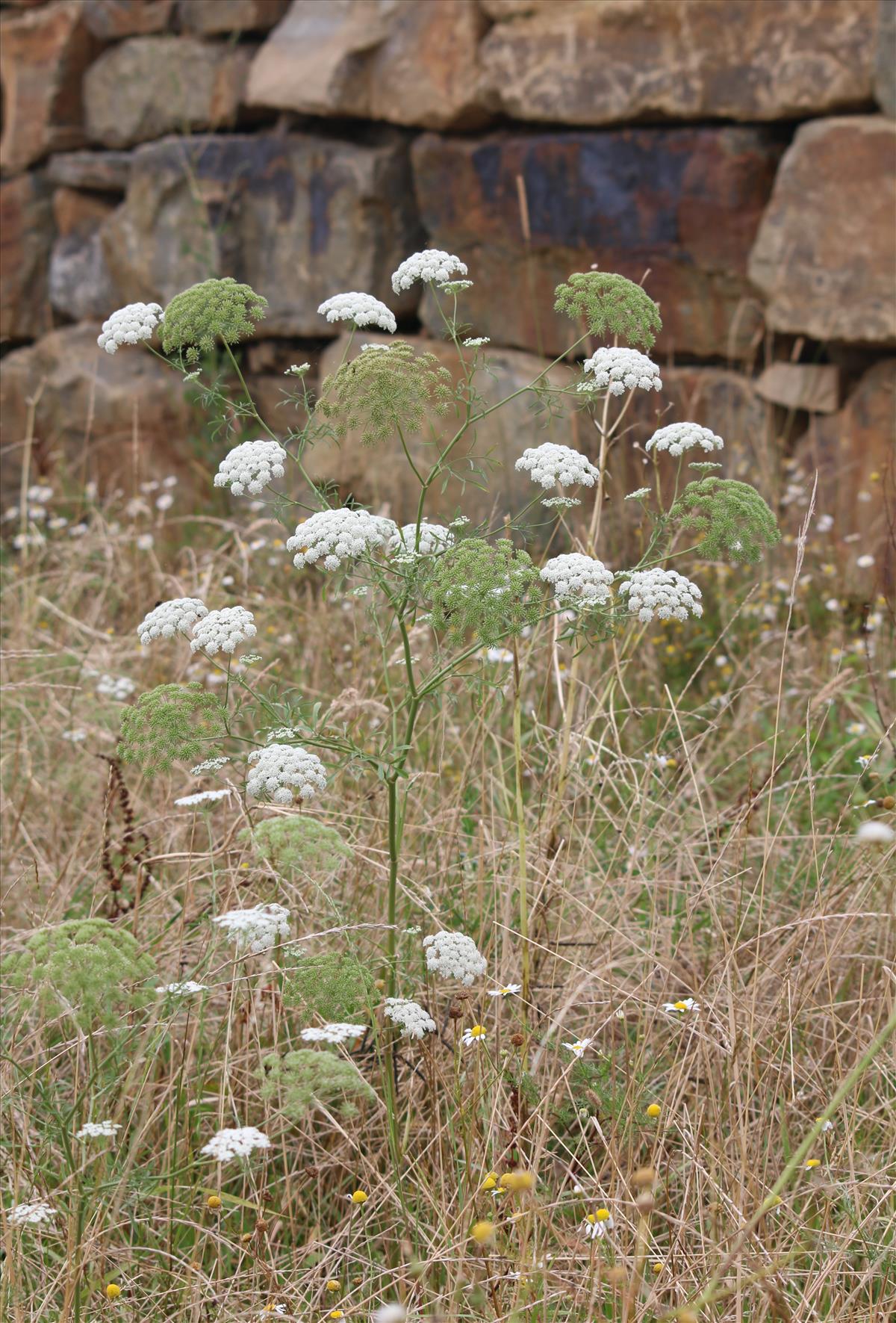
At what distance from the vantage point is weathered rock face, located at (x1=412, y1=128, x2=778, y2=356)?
4535 millimetres

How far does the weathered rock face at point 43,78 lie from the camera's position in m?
6.15

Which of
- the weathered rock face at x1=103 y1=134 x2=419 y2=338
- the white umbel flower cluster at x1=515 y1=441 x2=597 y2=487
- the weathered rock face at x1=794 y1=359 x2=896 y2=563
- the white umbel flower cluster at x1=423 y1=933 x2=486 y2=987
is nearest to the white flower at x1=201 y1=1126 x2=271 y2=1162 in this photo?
the white umbel flower cluster at x1=423 y1=933 x2=486 y2=987


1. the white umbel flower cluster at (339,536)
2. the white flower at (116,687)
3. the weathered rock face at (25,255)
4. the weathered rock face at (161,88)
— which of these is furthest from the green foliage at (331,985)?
the weathered rock face at (25,255)

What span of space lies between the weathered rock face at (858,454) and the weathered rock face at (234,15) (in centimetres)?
296

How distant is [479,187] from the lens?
196 inches

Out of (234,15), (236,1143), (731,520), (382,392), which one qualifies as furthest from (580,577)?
(234,15)

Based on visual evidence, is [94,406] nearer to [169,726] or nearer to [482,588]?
[169,726]

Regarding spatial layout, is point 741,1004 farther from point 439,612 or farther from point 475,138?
point 475,138

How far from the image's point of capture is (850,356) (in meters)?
4.50

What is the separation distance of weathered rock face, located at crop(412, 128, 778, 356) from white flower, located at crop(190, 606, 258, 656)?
2744 mm

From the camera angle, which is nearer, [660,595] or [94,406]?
[660,595]

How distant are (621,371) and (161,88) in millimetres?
4714

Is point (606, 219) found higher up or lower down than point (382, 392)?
lower down

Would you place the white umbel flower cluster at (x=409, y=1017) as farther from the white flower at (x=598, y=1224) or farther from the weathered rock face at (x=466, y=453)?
the weathered rock face at (x=466, y=453)
